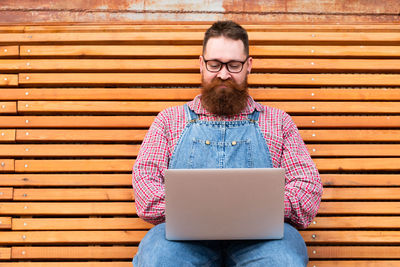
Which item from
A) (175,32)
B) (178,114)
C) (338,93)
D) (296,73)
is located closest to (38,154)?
(178,114)

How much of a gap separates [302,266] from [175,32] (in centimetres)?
209

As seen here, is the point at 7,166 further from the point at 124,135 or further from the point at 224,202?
the point at 224,202

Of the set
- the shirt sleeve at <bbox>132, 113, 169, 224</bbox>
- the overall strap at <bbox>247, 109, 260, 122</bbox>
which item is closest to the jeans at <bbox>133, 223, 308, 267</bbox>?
the shirt sleeve at <bbox>132, 113, 169, 224</bbox>

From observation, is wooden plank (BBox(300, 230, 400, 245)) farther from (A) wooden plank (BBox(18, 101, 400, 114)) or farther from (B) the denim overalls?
(A) wooden plank (BBox(18, 101, 400, 114))

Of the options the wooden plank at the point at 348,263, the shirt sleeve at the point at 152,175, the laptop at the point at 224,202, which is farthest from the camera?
the wooden plank at the point at 348,263

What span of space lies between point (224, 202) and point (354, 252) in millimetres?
1637

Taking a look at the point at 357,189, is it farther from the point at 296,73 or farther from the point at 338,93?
the point at 296,73

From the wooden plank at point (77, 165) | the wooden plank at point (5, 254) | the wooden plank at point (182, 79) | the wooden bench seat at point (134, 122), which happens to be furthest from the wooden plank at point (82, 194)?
the wooden plank at point (182, 79)

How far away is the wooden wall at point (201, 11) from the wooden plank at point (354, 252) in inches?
73.3

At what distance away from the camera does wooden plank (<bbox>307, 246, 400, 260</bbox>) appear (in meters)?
3.21

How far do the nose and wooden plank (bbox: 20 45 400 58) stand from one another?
700mm

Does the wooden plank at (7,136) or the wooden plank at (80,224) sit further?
the wooden plank at (7,136)

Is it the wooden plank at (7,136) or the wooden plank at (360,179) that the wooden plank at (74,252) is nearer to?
the wooden plank at (7,136)

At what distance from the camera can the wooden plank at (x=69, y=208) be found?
3.28 meters
